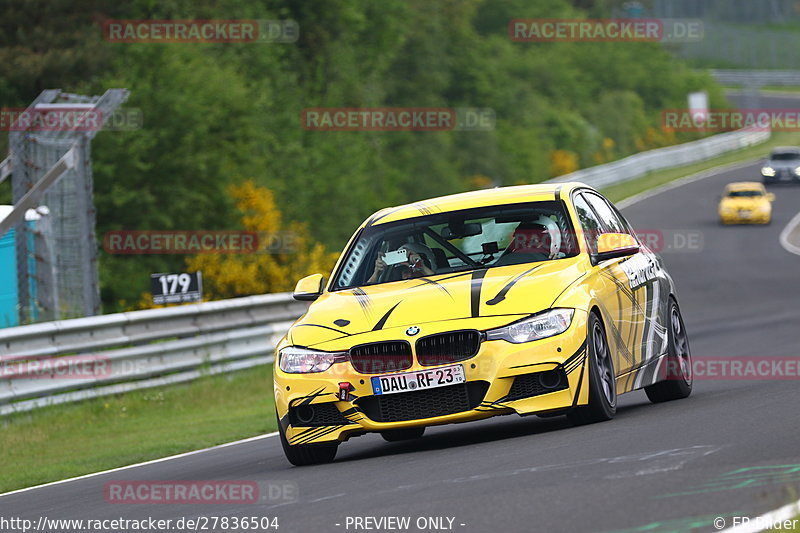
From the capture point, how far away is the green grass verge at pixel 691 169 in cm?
5722

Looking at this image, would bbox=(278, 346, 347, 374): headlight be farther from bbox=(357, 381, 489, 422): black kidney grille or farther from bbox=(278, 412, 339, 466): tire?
bbox=(278, 412, 339, 466): tire

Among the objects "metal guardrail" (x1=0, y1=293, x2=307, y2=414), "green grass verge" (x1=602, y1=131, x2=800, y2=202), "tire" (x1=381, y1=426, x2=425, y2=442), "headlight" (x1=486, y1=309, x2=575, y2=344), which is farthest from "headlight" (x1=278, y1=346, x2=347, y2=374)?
"green grass verge" (x1=602, y1=131, x2=800, y2=202)

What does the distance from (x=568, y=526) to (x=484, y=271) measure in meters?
4.02

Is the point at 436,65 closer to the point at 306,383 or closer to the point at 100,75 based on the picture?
the point at 100,75

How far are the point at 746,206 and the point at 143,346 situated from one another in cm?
3323

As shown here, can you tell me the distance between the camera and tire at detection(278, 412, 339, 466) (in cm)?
991

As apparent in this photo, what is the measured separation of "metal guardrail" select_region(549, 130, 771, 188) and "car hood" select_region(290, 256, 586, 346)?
1554 inches

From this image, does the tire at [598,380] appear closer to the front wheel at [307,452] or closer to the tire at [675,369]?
the front wheel at [307,452]

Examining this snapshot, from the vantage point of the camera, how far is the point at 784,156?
60.9 meters

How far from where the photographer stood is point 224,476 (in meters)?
9.90

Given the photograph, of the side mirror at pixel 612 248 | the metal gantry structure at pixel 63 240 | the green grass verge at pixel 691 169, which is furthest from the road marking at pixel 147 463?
the green grass verge at pixel 691 169

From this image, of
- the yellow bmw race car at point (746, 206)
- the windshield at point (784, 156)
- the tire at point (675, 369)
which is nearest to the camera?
the tire at point (675, 369)

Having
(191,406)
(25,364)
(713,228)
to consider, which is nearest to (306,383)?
(25,364)

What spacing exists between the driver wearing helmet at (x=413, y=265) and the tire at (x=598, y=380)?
1259mm
